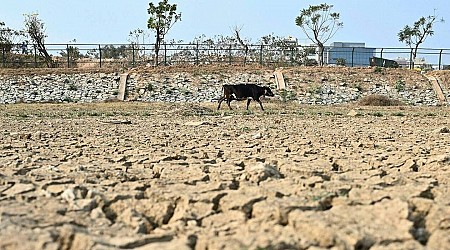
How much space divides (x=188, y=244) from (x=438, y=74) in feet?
→ 114

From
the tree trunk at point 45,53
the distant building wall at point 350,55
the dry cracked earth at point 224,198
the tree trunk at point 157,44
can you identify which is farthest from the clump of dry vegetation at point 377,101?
the tree trunk at point 45,53

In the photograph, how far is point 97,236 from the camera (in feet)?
10.8

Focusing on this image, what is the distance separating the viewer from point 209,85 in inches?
1242

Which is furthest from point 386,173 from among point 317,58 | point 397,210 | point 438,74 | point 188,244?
point 317,58

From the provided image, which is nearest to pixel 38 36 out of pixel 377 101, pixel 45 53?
pixel 45 53

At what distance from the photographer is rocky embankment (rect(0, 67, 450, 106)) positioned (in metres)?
29.4

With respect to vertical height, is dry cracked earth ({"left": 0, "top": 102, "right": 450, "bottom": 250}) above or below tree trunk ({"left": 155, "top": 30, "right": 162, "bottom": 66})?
below

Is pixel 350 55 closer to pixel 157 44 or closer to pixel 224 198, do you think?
pixel 157 44

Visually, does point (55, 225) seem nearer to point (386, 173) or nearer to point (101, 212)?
point (101, 212)

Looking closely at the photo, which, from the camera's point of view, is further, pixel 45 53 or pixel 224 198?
pixel 45 53

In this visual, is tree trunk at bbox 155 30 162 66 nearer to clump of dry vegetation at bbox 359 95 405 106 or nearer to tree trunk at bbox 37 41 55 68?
tree trunk at bbox 37 41 55 68

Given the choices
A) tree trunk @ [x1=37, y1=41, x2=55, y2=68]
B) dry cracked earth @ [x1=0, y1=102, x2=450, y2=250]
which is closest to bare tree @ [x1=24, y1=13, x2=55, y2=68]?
tree trunk @ [x1=37, y1=41, x2=55, y2=68]

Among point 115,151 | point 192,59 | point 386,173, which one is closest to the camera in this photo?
point 386,173

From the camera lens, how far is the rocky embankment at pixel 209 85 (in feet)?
96.4
